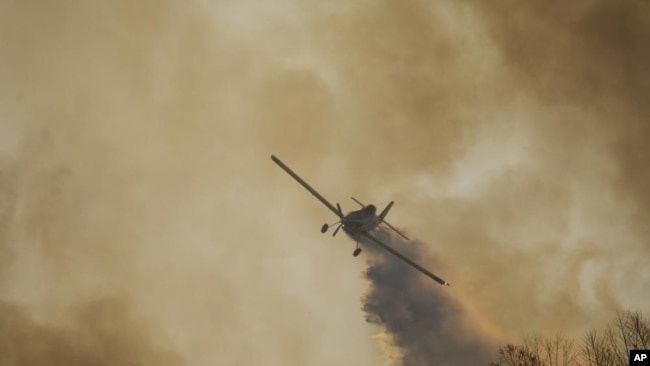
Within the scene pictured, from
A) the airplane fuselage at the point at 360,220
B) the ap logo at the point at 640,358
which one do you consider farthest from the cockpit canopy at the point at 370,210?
the ap logo at the point at 640,358

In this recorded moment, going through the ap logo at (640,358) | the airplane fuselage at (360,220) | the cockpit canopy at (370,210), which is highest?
the cockpit canopy at (370,210)

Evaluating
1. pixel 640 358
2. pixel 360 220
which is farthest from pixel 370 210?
pixel 640 358

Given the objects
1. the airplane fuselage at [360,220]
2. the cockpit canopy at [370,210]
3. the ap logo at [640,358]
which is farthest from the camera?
the cockpit canopy at [370,210]

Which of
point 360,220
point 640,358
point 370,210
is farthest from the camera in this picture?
point 370,210

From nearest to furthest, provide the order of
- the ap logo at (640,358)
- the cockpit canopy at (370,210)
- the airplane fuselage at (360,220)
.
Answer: the ap logo at (640,358)
the airplane fuselage at (360,220)
the cockpit canopy at (370,210)

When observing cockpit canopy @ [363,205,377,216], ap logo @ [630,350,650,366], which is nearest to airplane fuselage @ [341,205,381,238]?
cockpit canopy @ [363,205,377,216]

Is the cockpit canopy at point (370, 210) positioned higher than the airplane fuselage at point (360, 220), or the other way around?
the cockpit canopy at point (370, 210)

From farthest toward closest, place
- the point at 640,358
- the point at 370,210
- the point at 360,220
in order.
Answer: the point at 370,210
the point at 360,220
the point at 640,358

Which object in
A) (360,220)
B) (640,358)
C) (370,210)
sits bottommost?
(640,358)

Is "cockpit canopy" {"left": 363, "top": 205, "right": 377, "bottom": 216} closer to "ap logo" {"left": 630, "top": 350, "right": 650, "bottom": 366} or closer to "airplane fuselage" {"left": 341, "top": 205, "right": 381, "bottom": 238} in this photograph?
"airplane fuselage" {"left": 341, "top": 205, "right": 381, "bottom": 238}

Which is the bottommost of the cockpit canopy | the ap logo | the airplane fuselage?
the ap logo

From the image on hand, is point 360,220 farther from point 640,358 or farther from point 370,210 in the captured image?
point 640,358

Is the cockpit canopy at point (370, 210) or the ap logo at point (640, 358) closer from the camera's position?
the ap logo at point (640, 358)

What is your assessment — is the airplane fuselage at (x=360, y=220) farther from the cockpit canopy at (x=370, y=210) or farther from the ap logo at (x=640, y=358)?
the ap logo at (x=640, y=358)
